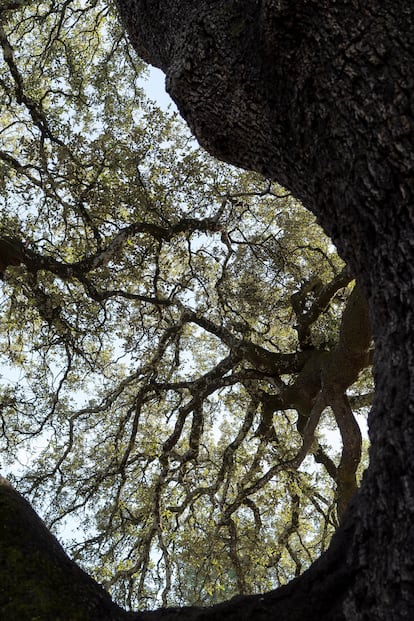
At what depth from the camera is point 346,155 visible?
2566 mm

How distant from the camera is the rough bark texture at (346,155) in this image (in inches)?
83.5

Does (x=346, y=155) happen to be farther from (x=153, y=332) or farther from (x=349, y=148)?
(x=153, y=332)

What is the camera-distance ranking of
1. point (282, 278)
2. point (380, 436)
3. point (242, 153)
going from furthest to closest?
point (282, 278)
point (242, 153)
point (380, 436)

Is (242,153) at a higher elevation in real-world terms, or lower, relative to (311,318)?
lower

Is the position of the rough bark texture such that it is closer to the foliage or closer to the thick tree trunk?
the thick tree trunk

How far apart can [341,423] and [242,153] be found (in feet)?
15.6

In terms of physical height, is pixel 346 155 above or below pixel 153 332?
below

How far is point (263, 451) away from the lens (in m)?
8.95

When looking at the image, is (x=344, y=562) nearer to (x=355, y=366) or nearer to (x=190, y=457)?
(x=355, y=366)

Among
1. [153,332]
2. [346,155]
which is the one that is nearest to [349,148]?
[346,155]

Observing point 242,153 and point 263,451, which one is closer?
point 242,153

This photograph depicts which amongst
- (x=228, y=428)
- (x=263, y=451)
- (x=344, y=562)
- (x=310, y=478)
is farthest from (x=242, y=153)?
(x=228, y=428)

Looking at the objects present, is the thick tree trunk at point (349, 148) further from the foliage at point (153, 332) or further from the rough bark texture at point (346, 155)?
the foliage at point (153, 332)

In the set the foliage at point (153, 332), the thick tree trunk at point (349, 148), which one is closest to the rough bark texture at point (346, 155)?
the thick tree trunk at point (349, 148)
